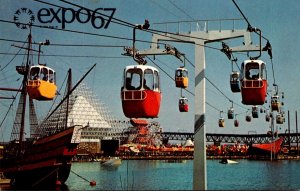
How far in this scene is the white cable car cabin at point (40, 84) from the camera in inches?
953

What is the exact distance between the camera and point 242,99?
25.4 m

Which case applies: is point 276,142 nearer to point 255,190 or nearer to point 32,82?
point 255,190

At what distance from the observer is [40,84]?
79.5ft

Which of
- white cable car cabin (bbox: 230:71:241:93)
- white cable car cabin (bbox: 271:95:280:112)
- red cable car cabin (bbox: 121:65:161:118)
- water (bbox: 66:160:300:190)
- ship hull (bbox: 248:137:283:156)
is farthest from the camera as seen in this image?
ship hull (bbox: 248:137:283:156)

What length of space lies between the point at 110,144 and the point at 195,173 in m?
161

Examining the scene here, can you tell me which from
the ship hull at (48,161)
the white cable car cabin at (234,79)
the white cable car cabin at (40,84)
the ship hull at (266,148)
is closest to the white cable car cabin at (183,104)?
the white cable car cabin at (234,79)

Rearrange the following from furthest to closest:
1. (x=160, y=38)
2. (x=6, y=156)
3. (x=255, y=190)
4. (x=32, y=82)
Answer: (x=6, y=156)
(x=255, y=190)
(x=160, y=38)
(x=32, y=82)

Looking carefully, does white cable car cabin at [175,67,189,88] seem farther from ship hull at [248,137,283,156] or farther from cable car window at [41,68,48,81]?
ship hull at [248,137,283,156]

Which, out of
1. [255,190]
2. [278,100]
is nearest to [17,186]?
[255,190]

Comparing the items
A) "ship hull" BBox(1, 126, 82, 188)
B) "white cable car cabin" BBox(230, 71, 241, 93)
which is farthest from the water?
"white cable car cabin" BBox(230, 71, 241, 93)

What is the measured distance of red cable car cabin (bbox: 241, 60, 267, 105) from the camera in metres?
24.9

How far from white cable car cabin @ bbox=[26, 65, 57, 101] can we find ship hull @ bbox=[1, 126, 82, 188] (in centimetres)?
3258

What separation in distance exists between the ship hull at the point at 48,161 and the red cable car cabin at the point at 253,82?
36.2 m

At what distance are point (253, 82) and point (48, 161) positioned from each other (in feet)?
130
